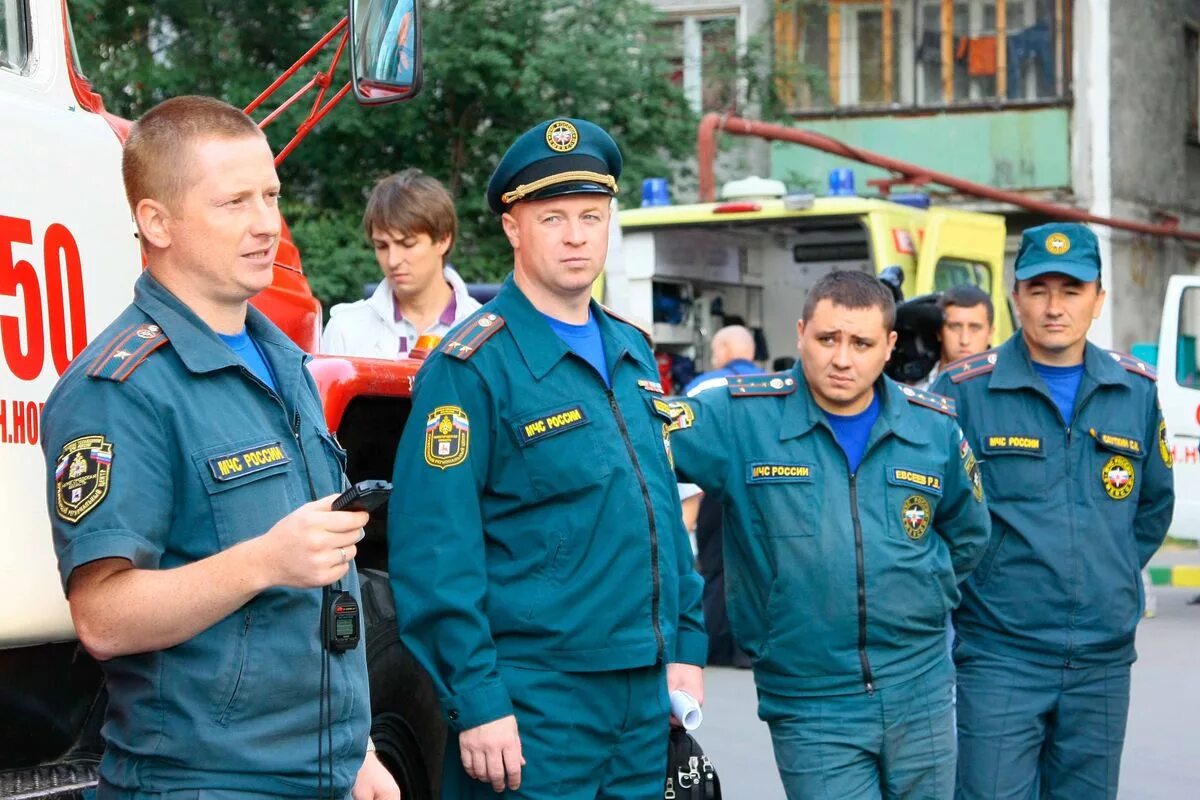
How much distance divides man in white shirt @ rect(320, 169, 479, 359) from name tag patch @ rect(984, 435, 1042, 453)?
1.67 meters

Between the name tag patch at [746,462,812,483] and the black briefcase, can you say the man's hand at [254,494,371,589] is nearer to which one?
the black briefcase

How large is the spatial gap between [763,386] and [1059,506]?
3.29 feet

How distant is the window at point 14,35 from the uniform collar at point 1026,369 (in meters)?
2.81

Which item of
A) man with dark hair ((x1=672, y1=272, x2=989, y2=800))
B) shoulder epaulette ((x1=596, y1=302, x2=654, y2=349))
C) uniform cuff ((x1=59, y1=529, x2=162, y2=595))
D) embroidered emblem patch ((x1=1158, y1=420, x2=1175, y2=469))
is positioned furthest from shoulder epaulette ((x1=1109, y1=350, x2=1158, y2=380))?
uniform cuff ((x1=59, y1=529, x2=162, y2=595))

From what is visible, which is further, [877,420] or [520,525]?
[877,420]

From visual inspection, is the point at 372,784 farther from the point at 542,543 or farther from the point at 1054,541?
the point at 1054,541

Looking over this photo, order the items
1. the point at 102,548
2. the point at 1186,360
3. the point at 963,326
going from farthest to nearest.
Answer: the point at 1186,360 → the point at 963,326 → the point at 102,548

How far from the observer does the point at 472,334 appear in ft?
12.6

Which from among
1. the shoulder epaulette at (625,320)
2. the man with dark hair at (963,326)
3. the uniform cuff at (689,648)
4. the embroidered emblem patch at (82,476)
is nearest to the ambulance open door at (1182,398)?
the man with dark hair at (963,326)

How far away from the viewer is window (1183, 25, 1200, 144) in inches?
1013

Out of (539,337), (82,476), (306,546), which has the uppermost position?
(539,337)

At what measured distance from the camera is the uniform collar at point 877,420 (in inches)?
182

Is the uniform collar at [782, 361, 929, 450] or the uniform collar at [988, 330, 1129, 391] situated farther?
the uniform collar at [988, 330, 1129, 391]

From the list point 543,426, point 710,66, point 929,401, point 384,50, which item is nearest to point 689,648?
point 543,426
